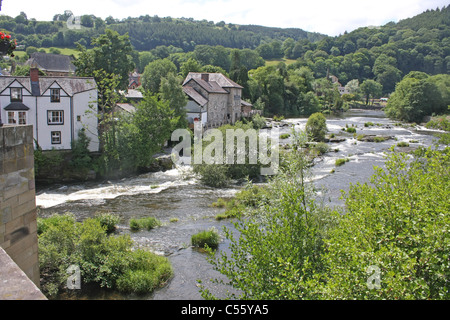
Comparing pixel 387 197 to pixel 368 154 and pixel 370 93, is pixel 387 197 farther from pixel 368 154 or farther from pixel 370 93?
pixel 370 93

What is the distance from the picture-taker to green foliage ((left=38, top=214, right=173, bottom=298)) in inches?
565

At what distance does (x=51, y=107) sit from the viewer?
31781 mm

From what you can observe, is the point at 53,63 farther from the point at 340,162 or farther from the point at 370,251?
the point at 370,251

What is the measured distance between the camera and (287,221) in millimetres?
10117

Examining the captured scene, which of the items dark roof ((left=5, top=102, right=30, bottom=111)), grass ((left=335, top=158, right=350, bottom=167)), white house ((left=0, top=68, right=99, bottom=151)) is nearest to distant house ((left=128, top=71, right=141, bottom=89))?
white house ((left=0, top=68, right=99, bottom=151))

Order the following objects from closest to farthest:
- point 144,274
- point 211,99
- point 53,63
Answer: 1. point 144,274
2. point 211,99
3. point 53,63

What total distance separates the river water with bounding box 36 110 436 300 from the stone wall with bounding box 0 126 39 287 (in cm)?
583

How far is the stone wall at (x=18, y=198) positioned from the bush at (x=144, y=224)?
11.4 meters

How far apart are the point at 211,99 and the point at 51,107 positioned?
78.2ft

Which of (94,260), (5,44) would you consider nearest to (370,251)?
(5,44)

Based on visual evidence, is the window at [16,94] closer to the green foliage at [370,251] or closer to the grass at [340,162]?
the green foliage at [370,251]

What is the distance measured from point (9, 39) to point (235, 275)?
7.81 m

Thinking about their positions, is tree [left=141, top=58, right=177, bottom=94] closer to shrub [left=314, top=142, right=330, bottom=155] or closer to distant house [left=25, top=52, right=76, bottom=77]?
shrub [left=314, top=142, right=330, bottom=155]

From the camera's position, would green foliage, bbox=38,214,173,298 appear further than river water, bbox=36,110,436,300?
No
